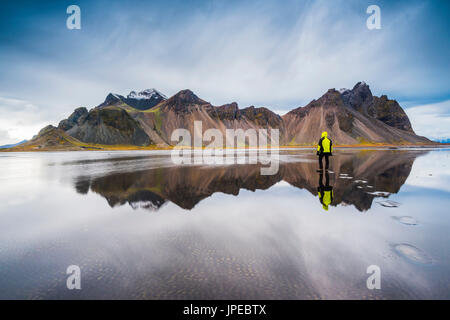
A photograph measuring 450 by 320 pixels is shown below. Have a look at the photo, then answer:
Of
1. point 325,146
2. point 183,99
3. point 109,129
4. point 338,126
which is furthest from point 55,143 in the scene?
point 338,126

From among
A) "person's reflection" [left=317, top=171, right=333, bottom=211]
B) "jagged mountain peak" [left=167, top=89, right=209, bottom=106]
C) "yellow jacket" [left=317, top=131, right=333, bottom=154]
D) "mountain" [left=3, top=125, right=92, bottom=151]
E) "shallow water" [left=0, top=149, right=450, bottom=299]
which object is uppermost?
"jagged mountain peak" [left=167, top=89, right=209, bottom=106]

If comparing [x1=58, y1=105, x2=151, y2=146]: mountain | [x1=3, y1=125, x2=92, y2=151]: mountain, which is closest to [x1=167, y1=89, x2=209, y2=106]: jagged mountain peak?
[x1=58, y1=105, x2=151, y2=146]: mountain

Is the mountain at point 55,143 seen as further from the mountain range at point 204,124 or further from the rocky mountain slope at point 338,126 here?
the rocky mountain slope at point 338,126

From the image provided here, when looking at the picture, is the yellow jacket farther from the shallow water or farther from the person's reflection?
the shallow water

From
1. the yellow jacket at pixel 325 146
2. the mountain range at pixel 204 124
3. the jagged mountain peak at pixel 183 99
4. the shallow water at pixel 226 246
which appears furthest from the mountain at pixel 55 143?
the shallow water at pixel 226 246

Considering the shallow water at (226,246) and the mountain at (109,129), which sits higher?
the mountain at (109,129)

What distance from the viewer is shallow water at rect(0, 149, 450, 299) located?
316cm

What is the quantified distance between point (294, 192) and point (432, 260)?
5.76 metres

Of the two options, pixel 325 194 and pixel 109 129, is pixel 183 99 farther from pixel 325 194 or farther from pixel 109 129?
pixel 325 194

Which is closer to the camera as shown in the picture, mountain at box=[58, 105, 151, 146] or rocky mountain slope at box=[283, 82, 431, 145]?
mountain at box=[58, 105, 151, 146]

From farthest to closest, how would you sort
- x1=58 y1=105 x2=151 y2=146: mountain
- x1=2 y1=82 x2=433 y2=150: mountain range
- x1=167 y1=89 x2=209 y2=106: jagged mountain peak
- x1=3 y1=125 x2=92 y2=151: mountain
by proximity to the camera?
1. x1=167 y1=89 x2=209 y2=106: jagged mountain peak
2. x1=2 y1=82 x2=433 y2=150: mountain range
3. x1=58 y1=105 x2=151 y2=146: mountain
4. x1=3 y1=125 x2=92 y2=151: mountain

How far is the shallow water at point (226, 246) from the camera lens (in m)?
3.16

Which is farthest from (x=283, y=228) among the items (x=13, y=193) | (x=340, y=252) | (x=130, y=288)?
(x=13, y=193)

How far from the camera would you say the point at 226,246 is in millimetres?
4555
